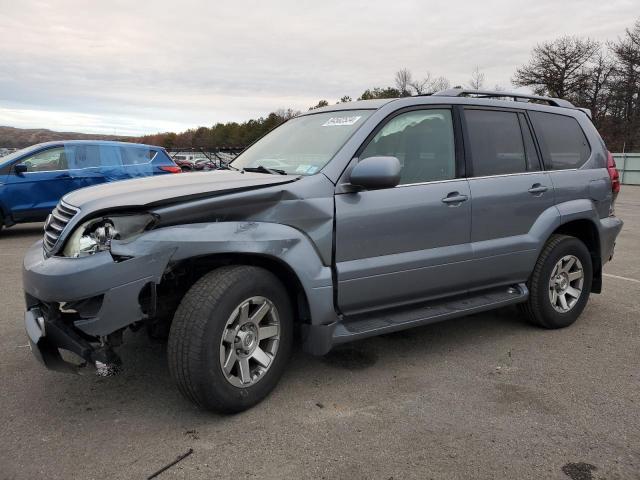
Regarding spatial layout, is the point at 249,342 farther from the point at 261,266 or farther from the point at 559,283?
the point at 559,283

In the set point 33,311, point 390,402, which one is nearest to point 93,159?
point 33,311

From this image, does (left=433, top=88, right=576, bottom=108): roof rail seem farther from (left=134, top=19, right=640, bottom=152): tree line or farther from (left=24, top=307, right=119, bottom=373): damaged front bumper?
(left=134, top=19, right=640, bottom=152): tree line

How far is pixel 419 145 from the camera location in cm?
382

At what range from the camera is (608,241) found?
4871 mm

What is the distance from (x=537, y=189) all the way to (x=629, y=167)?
29.8 meters

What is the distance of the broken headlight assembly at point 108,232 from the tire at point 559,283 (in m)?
3.15

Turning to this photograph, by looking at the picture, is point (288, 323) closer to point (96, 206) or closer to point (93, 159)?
point (96, 206)

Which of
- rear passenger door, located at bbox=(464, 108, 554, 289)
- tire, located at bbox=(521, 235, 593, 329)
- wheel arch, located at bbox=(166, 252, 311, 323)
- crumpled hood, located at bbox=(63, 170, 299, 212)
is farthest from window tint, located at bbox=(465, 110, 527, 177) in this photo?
wheel arch, located at bbox=(166, 252, 311, 323)

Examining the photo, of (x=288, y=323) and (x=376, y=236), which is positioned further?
(x=376, y=236)

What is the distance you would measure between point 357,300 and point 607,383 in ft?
5.70

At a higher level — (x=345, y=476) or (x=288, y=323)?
(x=288, y=323)

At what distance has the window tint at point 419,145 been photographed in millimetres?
3660

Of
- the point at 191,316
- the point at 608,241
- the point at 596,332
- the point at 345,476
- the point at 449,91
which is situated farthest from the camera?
Result: the point at 608,241

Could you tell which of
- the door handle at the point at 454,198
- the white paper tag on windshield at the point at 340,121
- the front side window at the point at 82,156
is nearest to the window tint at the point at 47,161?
the front side window at the point at 82,156
